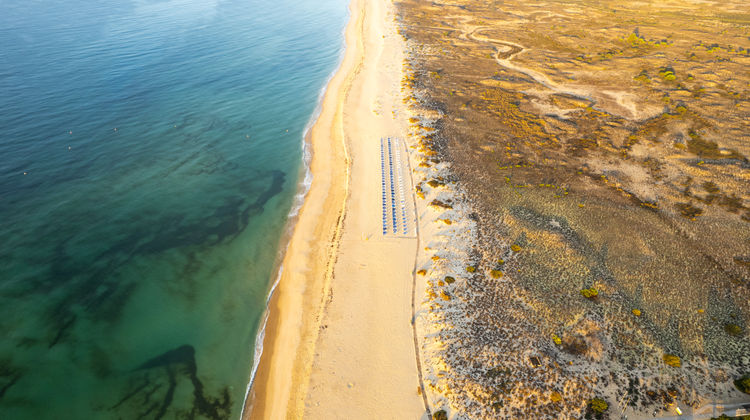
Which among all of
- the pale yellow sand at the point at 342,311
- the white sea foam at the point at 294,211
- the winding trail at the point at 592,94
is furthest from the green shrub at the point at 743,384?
the winding trail at the point at 592,94

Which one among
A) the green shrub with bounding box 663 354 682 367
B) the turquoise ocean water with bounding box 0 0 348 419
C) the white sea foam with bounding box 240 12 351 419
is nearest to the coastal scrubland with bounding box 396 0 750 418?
the green shrub with bounding box 663 354 682 367

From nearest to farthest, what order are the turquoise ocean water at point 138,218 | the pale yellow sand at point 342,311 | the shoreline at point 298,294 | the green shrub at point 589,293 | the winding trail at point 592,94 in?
1. the pale yellow sand at point 342,311
2. the shoreline at point 298,294
3. the turquoise ocean water at point 138,218
4. the green shrub at point 589,293
5. the winding trail at point 592,94

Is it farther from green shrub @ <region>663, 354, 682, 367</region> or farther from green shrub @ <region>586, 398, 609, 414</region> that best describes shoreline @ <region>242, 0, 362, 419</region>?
green shrub @ <region>663, 354, 682, 367</region>

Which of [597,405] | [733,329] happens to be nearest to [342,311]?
[597,405]

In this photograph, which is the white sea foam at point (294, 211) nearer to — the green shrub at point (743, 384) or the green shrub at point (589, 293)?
the green shrub at point (589, 293)

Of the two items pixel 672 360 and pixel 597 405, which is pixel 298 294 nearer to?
pixel 597 405

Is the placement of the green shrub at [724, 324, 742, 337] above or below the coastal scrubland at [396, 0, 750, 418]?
below

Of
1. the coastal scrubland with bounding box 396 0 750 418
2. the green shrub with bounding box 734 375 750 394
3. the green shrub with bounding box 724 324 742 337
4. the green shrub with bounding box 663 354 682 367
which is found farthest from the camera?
the green shrub with bounding box 724 324 742 337
